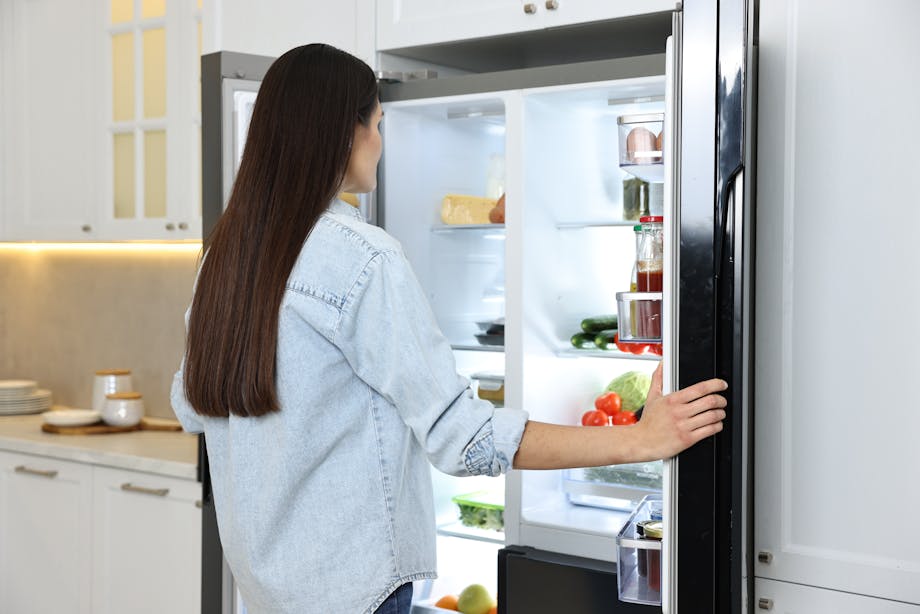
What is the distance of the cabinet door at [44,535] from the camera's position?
10.3ft

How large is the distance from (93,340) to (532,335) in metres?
2.17

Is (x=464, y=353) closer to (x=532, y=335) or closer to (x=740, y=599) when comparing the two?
(x=532, y=335)

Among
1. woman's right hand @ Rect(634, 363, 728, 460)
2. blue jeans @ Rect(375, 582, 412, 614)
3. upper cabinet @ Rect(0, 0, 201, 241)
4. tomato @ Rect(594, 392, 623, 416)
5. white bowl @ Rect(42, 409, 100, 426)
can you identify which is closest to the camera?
woman's right hand @ Rect(634, 363, 728, 460)

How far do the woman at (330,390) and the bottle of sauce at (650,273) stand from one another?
0.20 metres

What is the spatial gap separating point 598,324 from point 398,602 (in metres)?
1.05

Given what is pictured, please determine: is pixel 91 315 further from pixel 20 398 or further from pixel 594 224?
pixel 594 224

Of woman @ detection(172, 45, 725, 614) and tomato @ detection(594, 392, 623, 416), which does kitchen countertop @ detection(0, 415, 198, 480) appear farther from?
woman @ detection(172, 45, 725, 614)

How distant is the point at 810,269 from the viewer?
1.81m

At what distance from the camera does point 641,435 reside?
4.62ft

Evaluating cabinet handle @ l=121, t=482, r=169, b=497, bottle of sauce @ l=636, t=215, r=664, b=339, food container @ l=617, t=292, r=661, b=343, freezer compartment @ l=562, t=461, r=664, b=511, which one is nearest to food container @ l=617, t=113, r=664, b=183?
bottle of sauce @ l=636, t=215, r=664, b=339

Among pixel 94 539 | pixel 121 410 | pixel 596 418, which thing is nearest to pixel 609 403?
pixel 596 418

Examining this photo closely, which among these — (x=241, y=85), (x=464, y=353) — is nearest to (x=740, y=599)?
(x=464, y=353)

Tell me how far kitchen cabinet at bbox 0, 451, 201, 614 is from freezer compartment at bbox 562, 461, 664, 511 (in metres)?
1.04

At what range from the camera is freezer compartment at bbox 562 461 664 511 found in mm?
2277
